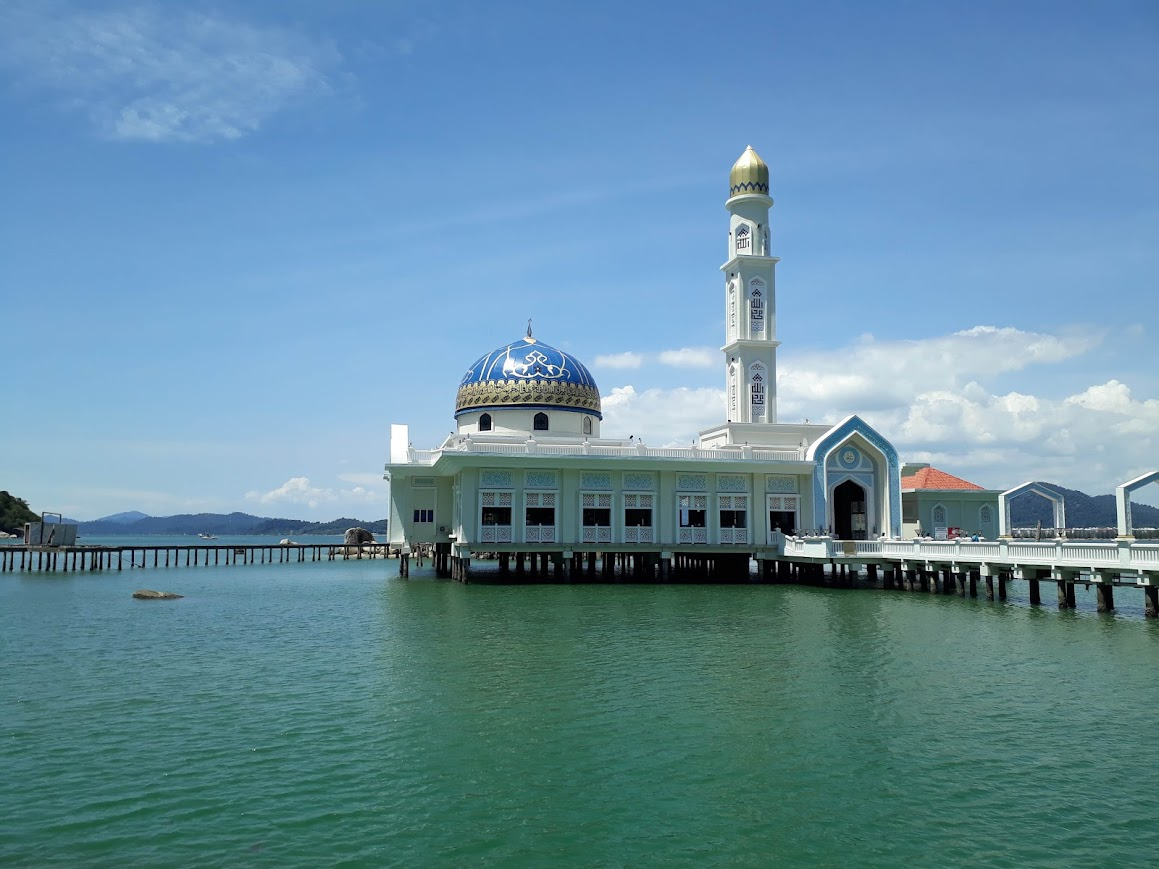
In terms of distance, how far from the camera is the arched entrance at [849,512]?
43.3m

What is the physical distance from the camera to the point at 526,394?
46.5 meters

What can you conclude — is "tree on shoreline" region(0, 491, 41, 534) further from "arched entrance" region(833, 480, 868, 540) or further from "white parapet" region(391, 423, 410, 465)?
"arched entrance" region(833, 480, 868, 540)

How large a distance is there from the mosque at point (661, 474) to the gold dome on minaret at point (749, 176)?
0.08 m

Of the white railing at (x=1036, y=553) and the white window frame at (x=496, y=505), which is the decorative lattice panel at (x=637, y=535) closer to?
A: the white window frame at (x=496, y=505)

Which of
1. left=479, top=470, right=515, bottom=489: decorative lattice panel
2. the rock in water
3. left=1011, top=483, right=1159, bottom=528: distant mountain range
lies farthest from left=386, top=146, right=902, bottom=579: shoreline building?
left=1011, top=483, right=1159, bottom=528: distant mountain range

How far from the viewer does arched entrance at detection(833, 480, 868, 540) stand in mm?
43312

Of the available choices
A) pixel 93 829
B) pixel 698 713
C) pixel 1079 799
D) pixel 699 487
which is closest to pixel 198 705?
pixel 93 829

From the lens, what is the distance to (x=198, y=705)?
15031mm

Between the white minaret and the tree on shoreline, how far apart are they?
3831 inches

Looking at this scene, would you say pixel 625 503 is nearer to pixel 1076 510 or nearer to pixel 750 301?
pixel 750 301

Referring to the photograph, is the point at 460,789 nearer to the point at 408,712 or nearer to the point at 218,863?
the point at 218,863

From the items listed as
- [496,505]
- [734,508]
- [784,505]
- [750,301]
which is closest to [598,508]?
[496,505]

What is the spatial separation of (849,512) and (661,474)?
32.7ft

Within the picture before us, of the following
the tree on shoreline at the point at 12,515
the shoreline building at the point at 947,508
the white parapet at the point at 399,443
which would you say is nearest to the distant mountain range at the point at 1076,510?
the shoreline building at the point at 947,508
